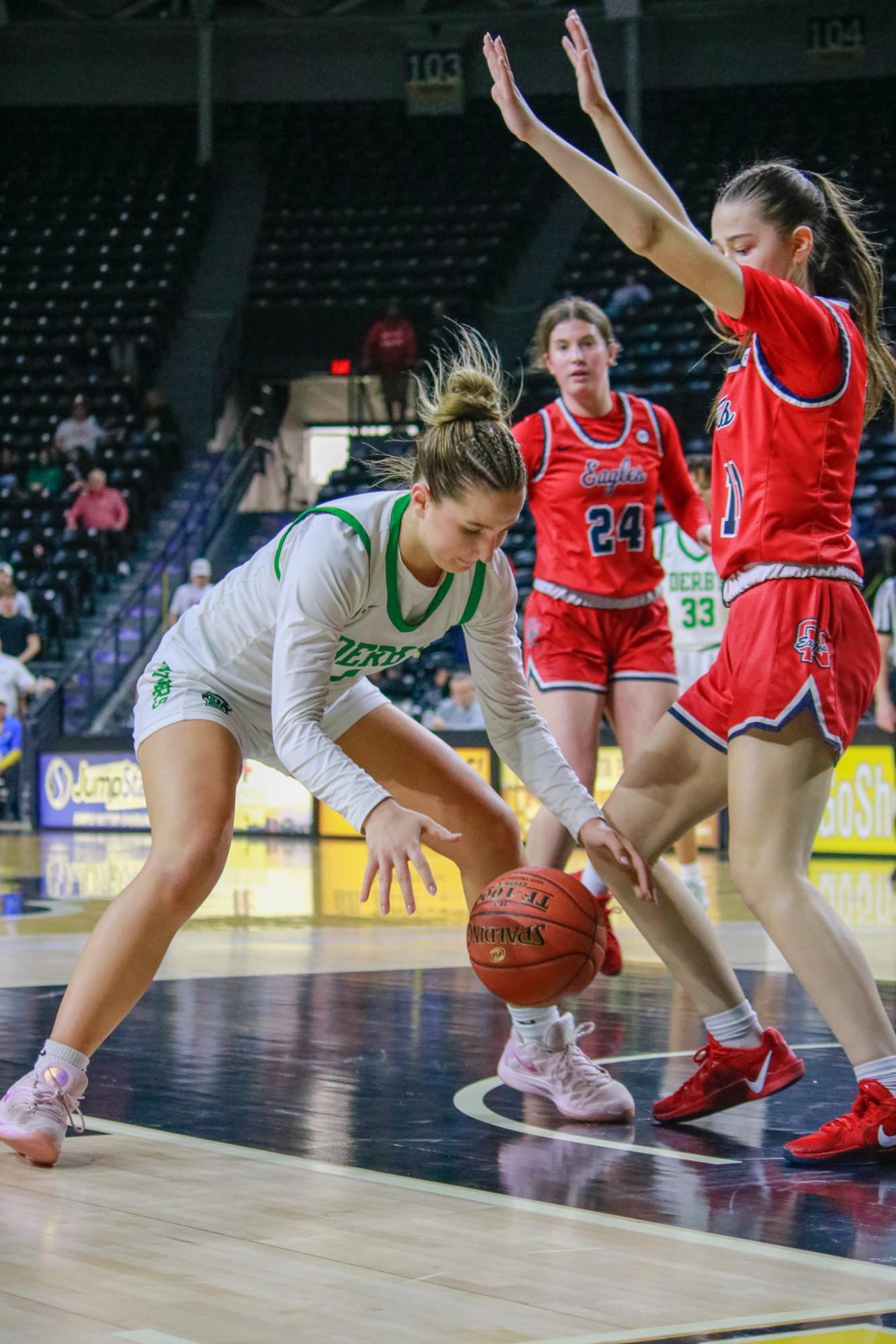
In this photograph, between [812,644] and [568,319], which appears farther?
[568,319]

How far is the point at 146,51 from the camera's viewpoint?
23.8 meters

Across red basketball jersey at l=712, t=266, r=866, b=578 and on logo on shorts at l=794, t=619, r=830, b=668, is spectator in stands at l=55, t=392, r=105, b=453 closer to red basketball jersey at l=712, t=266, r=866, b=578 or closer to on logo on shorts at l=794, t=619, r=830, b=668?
red basketball jersey at l=712, t=266, r=866, b=578

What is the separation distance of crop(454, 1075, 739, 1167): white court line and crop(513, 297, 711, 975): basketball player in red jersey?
5.09 ft

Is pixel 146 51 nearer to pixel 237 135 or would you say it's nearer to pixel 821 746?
pixel 237 135

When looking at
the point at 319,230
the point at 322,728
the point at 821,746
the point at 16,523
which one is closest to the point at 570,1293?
the point at 821,746

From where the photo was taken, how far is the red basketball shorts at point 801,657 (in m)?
3.43

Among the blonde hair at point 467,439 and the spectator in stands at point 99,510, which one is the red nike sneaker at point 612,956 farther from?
the spectator in stands at point 99,510

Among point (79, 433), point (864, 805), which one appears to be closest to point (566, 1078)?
point (864, 805)

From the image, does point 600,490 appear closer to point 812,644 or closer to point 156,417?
point 812,644

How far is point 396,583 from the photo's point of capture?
11.5ft

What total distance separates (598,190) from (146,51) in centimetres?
2244

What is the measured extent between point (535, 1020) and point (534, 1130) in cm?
31

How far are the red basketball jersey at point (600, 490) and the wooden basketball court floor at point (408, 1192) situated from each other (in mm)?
1393

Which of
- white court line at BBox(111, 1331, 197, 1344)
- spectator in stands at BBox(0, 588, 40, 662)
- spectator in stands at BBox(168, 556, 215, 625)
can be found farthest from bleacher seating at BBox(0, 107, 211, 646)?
white court line at BBox(111, 1331, 197, 1344)
